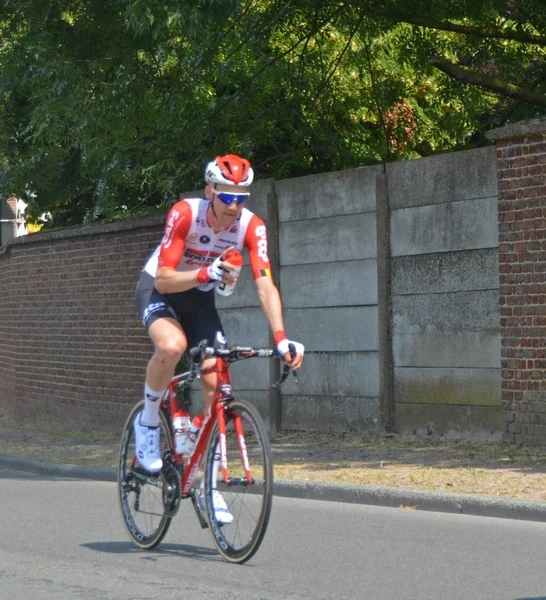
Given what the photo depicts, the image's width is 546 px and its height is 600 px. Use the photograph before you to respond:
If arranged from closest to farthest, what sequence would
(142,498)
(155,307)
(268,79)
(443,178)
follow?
(155,307), (142,498), (443,178), (268,79)

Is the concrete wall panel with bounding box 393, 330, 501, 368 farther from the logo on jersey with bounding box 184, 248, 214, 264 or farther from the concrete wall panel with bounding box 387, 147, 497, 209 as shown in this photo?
the logo on jersey with bounding box 184, 248, 214, 264

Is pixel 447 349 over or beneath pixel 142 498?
over

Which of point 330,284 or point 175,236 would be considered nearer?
point 175,236

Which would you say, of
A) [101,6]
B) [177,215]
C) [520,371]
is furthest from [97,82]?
[177,215]

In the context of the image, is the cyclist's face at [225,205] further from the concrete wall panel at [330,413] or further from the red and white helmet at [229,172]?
the concrete wall panel at [330,413]

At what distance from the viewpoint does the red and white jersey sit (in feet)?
22.5

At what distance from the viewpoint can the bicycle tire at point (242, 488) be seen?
21.1 ft

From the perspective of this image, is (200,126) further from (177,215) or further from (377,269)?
(177,215)

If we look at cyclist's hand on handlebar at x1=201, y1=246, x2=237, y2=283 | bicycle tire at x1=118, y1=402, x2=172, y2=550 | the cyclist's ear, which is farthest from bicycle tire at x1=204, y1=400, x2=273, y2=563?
cyclist's hand on handlebar at x1=201, y1=246, x2=237, y2=283

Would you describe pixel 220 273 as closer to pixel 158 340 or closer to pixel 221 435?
pixel 158 340

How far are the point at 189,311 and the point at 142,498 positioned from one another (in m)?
1.18

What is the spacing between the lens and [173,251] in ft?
22.5

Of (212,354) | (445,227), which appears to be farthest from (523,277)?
(212,354)

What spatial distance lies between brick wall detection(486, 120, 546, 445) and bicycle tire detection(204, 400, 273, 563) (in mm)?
4865
